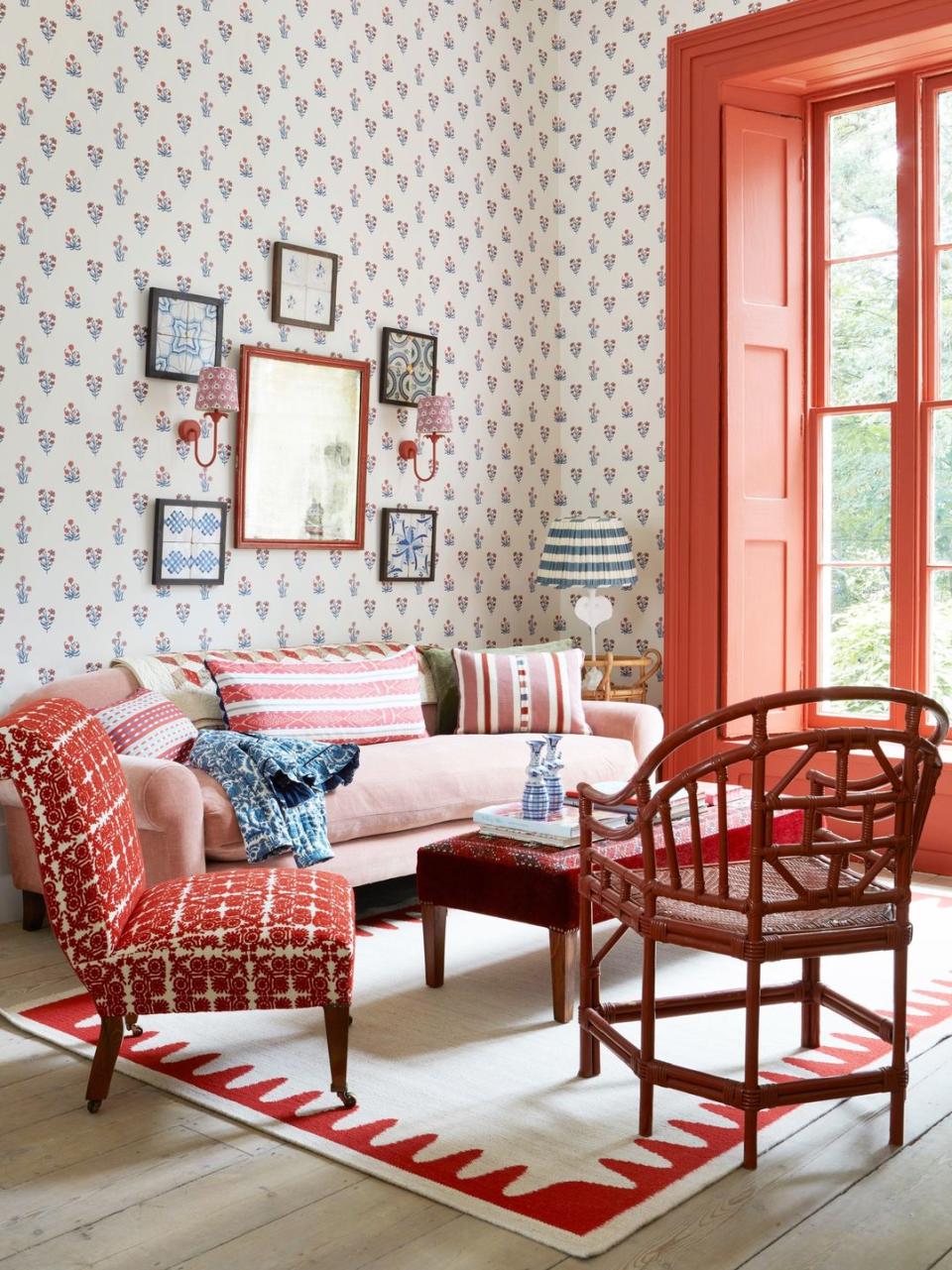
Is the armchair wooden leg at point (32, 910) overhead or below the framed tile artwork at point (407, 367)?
below

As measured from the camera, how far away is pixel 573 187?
676 cm

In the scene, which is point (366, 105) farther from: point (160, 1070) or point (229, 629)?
point (160, 1070)

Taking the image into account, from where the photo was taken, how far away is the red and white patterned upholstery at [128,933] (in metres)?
2.80

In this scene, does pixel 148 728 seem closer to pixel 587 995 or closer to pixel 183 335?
pixel 183 335

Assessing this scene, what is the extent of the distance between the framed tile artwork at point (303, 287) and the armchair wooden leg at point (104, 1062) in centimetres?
333

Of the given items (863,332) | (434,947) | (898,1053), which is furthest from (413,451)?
(898,1053)

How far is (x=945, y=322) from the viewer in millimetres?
5648

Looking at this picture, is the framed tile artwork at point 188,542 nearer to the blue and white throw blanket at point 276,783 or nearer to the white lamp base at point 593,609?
the blue and white throw blanket at point 276,783

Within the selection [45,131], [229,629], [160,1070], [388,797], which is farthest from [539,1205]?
[45,131]

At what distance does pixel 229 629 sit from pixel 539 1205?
3.31 m

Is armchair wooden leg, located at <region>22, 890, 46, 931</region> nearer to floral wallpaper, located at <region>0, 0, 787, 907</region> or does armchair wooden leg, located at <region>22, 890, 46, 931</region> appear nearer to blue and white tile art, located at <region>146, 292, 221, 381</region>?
floral wallpaper, located at <region>0, 0, 787, 907</region>

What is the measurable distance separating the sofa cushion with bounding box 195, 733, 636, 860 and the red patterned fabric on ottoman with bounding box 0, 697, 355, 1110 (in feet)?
3.72

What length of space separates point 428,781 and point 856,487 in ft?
8.38

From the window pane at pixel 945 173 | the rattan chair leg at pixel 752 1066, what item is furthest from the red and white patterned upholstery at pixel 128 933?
the window pane at pixel 945 173
